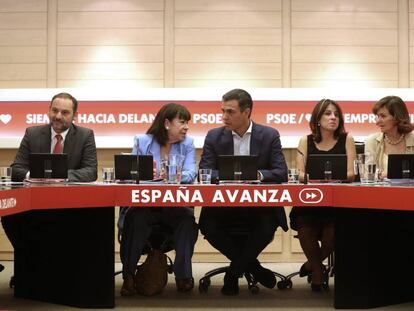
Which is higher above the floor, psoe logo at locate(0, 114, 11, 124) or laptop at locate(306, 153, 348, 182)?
psoe logo at locate(0, 114, 11, 124)

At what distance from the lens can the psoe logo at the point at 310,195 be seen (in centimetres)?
362

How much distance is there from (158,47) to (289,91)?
1.23m

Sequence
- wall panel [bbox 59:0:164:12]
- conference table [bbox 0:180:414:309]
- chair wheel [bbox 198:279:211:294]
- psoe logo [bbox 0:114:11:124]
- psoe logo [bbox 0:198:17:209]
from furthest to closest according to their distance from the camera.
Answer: wall panel [bbox 59:0:164:12] < psoe logo [bbox 0:114:11:124] < chair wheel [bbox 198:279:211:294] < conference table [bbox 0:180:414:309] < psoe logo [bbox 0:198:17:209]

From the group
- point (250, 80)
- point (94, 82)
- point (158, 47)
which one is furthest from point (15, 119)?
point (250, 80)

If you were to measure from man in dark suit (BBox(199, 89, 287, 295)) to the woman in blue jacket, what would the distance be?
0.15m

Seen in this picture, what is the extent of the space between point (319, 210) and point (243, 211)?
0.50m

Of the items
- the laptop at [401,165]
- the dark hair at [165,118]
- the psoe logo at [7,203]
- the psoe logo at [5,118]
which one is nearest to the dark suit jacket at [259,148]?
the dark hair at [165,118]

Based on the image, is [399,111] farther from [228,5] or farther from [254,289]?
[228,5]

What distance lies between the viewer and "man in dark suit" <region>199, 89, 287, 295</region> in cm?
421

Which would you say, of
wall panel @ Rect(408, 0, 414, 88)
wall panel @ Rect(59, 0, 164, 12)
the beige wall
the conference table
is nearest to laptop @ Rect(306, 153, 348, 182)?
the conference table

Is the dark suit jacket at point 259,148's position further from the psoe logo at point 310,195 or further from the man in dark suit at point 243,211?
the psoe logo at point 310,195

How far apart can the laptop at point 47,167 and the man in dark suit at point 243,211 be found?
0.98 meters

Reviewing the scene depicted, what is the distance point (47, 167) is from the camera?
3.88 metres

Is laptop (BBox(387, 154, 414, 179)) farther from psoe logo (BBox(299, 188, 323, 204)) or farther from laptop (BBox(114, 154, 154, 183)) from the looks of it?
laptop (BBox(114, 154, 154, 183))
